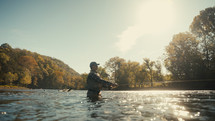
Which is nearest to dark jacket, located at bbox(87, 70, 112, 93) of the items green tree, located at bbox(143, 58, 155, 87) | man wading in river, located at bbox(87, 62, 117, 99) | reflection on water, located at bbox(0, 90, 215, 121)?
man wading in river, located at bbox(87, 62, 117, 99)

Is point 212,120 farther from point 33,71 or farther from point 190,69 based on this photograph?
point 33,71

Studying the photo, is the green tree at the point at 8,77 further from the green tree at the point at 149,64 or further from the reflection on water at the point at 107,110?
the reflection on water at the point at 107,110

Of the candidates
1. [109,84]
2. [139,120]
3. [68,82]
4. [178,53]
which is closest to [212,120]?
[139,120]

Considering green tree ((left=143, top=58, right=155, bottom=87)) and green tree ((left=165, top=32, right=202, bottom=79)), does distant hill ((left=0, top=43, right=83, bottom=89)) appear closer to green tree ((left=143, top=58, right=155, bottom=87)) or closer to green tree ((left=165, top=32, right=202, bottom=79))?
green tree ((left=143, top=58, right=155, bottom=87))

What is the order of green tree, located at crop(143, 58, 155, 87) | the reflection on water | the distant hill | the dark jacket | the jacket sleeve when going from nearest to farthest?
the reflection on water
the jacket sleeve
the dark jacket
green tree, located at crop(143, 58, 155, 87)
the distant hill

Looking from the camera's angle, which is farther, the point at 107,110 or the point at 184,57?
the point at 184,57

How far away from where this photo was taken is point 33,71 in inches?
4651

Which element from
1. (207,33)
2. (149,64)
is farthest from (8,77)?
(207,33)

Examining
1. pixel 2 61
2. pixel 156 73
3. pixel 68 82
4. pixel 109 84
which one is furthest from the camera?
pixel 68 82

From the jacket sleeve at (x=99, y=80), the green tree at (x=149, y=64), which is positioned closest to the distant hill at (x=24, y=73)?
the green tree at (x=149, y=64)

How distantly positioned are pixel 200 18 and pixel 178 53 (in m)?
13.5

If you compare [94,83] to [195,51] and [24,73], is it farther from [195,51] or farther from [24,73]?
[24,73]

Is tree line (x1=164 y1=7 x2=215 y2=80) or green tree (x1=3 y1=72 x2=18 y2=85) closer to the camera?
tree line (x1=164 y1=7 x2=215 y2=80)

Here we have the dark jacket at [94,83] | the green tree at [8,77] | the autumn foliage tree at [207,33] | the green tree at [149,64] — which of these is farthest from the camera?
the green tree at [8,77]
